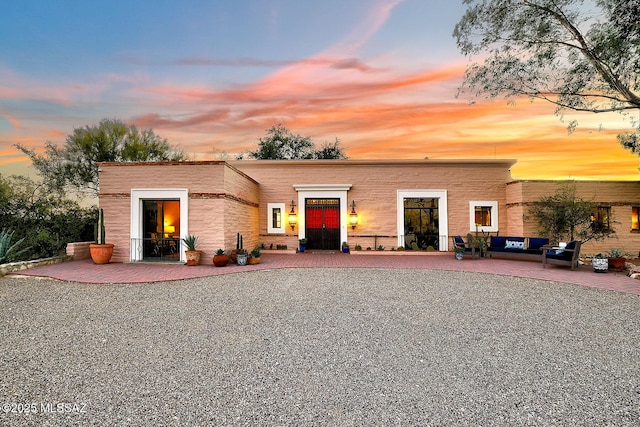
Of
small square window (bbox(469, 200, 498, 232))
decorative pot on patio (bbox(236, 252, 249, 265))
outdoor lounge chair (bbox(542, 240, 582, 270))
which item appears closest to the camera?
outdoor lounge chair (bbox(542, 240, 582, 270))

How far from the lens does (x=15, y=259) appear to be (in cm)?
1060

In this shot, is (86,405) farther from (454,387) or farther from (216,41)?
(216,41)

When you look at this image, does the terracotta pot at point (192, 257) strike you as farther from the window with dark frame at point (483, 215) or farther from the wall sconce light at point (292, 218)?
the window with dark frame at point (483, 215)

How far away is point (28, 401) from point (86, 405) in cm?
58

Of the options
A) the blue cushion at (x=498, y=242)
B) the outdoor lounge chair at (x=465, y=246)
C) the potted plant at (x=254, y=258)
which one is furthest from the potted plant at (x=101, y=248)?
the blue cushion at (x=498, y=242)

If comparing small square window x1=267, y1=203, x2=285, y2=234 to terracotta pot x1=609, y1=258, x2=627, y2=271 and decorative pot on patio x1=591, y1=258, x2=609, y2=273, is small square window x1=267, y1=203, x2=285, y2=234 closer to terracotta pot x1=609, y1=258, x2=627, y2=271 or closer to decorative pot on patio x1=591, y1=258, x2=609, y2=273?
decorative pot on patio x1=591, y1=258, x2=609, y2=273

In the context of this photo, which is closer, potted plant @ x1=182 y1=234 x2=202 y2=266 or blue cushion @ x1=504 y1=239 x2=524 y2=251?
potted plant @ x1=182 y1=234 x2=202 y2=266

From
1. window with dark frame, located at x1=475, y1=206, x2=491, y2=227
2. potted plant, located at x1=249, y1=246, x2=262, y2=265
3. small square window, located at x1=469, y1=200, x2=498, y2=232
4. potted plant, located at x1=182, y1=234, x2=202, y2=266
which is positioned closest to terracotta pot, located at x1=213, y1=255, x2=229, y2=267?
potted plant, located at x1=182, y1=234, x2=202, y2=266

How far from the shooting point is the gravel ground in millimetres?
2553

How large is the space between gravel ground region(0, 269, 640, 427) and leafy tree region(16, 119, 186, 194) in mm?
18646

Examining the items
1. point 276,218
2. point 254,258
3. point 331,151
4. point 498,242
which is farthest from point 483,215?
point 331,151

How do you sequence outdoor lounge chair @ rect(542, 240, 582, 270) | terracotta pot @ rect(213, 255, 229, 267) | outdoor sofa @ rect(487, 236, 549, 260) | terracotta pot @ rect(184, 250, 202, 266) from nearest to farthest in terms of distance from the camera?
outdoor lounge chair @ rect(542, 240, 582, 270) → terracotta pot @ rect(213, 255, 229, 267) → terracotta pot @ rect(184, 250, 202, 266) → outdoor sofa @ rect(487, 236, 549, 260)

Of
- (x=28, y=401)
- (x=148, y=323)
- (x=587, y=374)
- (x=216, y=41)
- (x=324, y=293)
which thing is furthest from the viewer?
(x=216, y=41)

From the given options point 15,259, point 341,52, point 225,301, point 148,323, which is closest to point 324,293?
point 225,301
